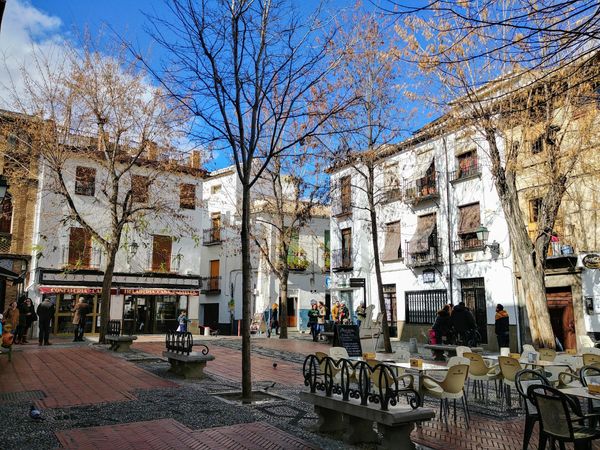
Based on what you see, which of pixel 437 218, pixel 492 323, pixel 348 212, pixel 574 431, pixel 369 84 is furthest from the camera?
pixel 348 212

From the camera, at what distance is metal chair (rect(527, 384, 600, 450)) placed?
450 cm

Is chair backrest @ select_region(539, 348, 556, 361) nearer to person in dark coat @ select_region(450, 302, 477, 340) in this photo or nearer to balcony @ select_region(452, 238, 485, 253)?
person in dark coat @ select_region(450, 302, 477, 340)

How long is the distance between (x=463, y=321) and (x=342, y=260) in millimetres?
13358

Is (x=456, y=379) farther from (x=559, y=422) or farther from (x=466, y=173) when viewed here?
(x=466, y=173)

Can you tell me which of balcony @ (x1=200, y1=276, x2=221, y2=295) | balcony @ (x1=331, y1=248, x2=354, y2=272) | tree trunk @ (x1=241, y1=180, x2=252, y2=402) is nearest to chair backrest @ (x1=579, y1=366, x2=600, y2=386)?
tree trunk @ (x1=241, y1=180, x2=252, y2=402)

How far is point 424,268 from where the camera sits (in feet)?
75.5

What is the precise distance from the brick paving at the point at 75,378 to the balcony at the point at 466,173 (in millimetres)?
15166

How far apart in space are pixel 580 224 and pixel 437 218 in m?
6.73

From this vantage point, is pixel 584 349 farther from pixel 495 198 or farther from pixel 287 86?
pixel 495 198

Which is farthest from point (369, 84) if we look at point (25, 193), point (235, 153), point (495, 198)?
point (25, 193)

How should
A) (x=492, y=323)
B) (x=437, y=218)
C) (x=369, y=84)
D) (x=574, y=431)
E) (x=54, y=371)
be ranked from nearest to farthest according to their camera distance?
(x=574, y=431) → (x=54, y=371) → (x=369, y=84) → (x=492, y=323) → (x=437, y=218)

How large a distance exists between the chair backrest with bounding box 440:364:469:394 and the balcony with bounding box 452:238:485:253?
14453 millimetres

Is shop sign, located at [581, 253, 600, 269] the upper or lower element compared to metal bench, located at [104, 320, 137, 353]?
upper

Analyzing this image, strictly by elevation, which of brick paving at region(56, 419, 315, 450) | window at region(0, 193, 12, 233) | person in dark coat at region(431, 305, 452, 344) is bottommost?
brick paving at region(56, 419, 315, 450)
